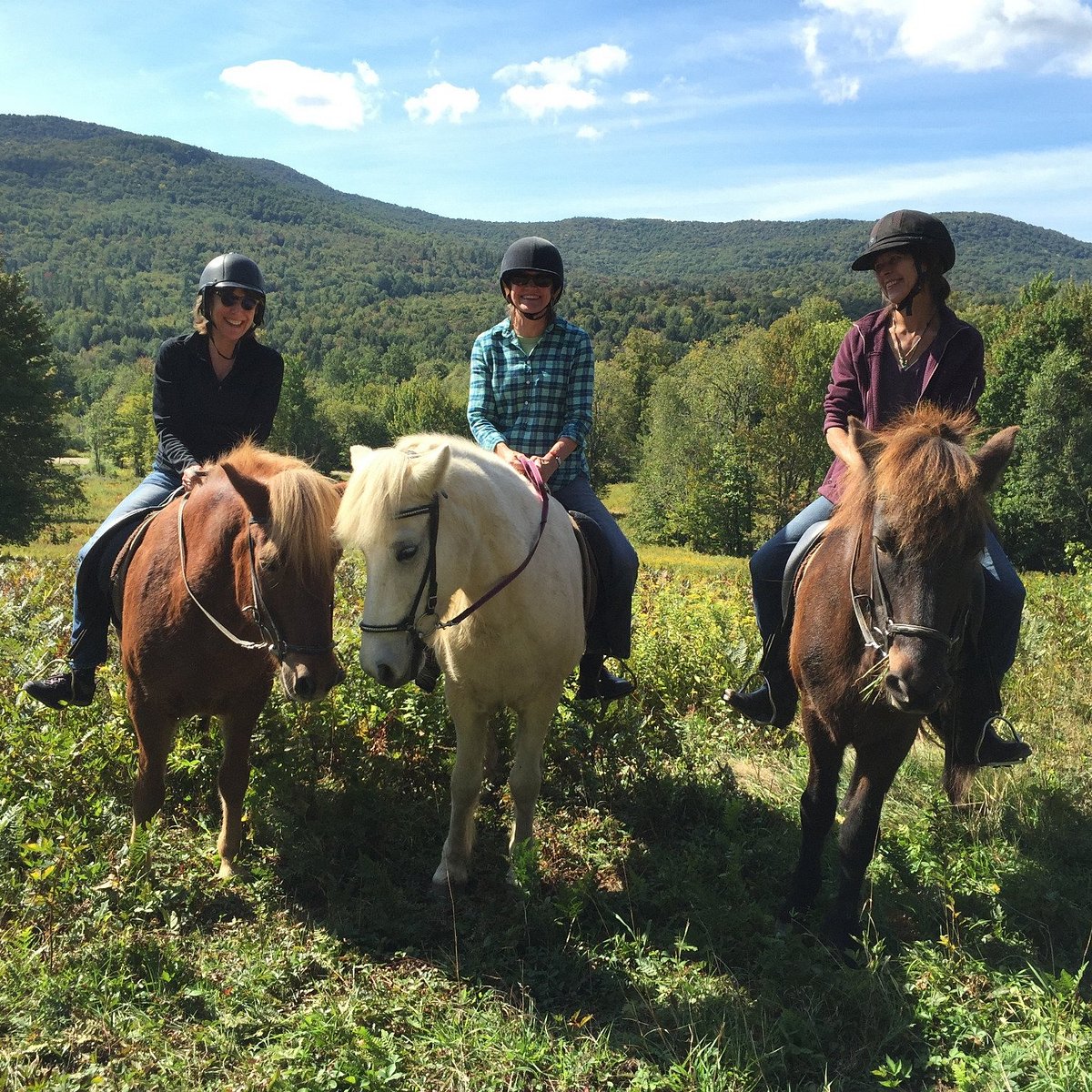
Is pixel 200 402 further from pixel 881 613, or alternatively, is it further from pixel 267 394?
pixel 881 613

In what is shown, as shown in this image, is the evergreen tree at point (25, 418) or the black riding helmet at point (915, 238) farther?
the evergreen tree at point (25, 418)

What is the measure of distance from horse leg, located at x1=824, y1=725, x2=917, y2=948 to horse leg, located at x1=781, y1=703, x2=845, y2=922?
14cm

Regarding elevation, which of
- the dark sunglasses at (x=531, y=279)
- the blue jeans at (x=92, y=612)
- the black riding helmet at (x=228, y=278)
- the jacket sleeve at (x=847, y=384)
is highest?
the dark sunglasses at (x=531, y=279)

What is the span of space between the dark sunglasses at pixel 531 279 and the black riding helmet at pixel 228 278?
161cm

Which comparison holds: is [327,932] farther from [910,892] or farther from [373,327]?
[373,327]

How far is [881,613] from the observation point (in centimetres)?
320

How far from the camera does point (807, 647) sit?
3779 millimetres

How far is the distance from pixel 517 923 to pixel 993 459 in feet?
10.4

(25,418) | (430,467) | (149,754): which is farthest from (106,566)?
(25,418)

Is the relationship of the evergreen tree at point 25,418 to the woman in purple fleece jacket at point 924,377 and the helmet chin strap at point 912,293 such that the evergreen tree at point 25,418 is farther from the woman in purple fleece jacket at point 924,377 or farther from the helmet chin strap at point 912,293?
the helmet chin strap at point 912,293

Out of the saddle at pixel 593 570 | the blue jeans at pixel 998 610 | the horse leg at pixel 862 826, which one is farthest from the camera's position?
the saddle at pixel 593 570

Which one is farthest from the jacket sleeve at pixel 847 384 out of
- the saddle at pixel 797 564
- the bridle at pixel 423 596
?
the bridle at pixel 423 596

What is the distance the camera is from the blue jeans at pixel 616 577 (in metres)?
4.68

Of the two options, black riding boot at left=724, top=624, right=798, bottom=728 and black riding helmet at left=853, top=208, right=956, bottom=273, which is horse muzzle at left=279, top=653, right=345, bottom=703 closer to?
black riding boot at left=724, top=624, right=798, bottom=728
